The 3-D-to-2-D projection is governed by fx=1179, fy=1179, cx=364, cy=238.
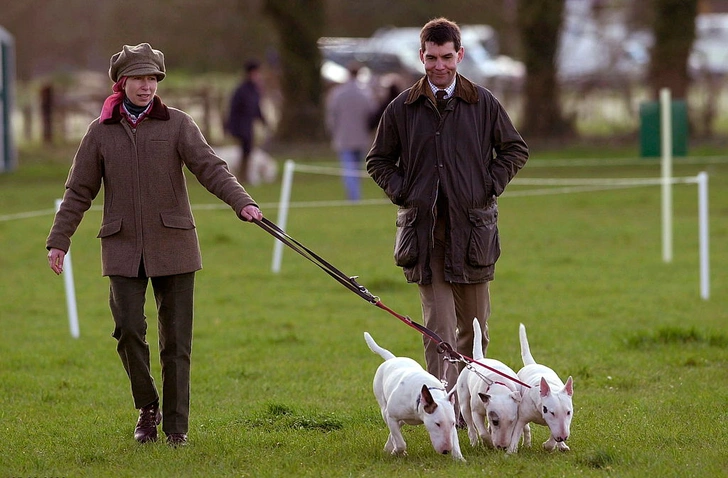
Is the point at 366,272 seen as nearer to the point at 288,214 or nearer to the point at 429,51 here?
the point at 288,214

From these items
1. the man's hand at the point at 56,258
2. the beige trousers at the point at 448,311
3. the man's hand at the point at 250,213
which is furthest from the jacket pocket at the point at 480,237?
the man's hand at the point at 56,258

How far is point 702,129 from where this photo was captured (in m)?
28.4

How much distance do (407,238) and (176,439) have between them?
1610mm

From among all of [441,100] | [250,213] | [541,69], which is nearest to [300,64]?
[541,69]

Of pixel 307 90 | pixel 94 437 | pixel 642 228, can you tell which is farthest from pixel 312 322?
pixel 307 90

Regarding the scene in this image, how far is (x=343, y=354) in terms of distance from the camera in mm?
8984

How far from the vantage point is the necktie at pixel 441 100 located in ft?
20.1

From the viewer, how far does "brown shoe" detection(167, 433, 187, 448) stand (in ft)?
20.2

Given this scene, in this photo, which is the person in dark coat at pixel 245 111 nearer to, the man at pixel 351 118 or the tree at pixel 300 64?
the man at pixel 351 118

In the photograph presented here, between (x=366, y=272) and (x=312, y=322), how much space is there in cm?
267

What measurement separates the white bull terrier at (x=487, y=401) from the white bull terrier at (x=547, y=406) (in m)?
0.05

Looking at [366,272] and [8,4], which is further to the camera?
[8,4]

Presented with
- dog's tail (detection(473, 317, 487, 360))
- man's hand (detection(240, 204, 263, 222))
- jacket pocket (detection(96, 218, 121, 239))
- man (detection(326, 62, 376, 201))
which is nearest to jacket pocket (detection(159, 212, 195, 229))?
jacket pocket (detection(96, 218, 121, 239))

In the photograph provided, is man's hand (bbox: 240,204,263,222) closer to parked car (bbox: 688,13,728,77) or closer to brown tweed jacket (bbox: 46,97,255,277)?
brown tweed jacket (bbox: 46,97,255,277)
